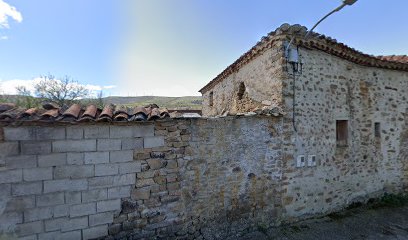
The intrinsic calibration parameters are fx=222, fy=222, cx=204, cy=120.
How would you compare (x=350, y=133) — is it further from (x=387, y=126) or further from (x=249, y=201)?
(x=249, y=201)

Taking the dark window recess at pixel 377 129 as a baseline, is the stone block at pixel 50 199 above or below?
below

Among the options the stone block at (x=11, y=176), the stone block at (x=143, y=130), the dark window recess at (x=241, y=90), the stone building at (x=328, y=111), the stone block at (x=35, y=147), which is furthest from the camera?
the dark window recess at (x=241, y=90)

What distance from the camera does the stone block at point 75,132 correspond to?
11.7ft

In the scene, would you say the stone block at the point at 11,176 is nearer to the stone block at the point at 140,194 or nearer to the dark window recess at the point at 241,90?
the stone block at the point at 140,194

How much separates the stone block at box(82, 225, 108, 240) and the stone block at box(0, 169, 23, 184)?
4.24 feet

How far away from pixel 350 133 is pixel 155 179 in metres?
5.64

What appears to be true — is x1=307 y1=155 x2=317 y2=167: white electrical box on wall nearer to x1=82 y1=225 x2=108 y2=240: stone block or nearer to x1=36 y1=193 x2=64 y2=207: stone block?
x1=82 y1=225 x2=108 y2=240: stone block

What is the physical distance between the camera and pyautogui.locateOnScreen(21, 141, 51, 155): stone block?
331cm

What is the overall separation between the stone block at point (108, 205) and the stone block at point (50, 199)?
0.55m

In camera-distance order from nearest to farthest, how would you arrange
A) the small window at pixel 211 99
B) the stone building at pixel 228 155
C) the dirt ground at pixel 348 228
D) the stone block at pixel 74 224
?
the stone building at pixel 228 155 < the stone block at pixel 74 224 < the dirt ground at pixel 348 228 < the small window at pixel 211 99

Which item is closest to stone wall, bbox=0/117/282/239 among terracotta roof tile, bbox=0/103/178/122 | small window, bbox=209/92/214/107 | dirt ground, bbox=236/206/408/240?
terracotta roof tile, bbox=0/103/178/122

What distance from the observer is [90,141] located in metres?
3.69

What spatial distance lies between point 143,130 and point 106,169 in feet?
2.95

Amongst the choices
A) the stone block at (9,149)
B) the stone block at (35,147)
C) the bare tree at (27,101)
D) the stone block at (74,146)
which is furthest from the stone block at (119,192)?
the bare tree at (27,101)
